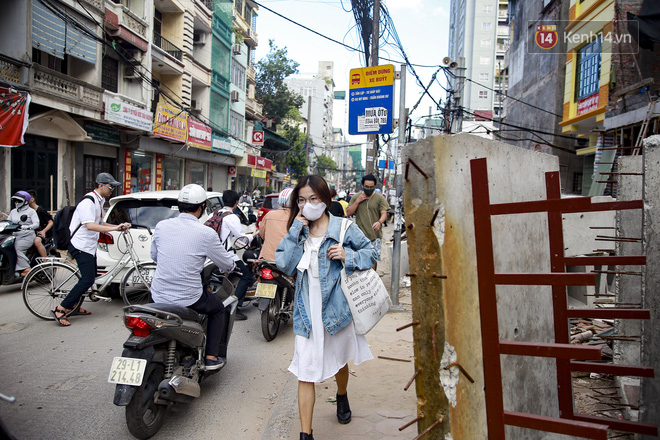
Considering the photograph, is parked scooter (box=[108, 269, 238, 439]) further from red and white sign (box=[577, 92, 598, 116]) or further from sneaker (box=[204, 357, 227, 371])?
red and white sign (box=[577, 92, 598, 116])

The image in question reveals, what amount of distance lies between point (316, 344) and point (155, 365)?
1165 mm

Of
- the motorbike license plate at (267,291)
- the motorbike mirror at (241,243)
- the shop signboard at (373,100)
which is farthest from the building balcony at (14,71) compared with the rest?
the motorbike license plate at (267,291)

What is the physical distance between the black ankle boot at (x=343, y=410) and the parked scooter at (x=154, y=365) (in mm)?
1050

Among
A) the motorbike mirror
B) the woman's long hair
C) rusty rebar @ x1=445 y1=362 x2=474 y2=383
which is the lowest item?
rusty rebar @ x1=445 y1=362 x2=474 y2=383

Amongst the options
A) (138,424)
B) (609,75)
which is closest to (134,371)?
(138,424)

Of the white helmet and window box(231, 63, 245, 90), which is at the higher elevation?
window box(231, 63, 245, 90)

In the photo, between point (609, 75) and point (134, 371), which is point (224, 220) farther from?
point (609, 75)

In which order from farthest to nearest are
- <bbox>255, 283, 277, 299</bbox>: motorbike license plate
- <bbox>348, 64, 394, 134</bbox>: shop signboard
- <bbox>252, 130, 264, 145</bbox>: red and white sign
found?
<bbox>252, 130, 264, 145</bbox>: red and white sign < <bbox>348, 64, 394, 134</bbox>: shop signboard < <bbox>255, 283, 277, 299</bbox>: motorbike license plate

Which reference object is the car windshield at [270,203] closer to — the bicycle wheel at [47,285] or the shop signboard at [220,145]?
the bicycle wheel at [47,285]

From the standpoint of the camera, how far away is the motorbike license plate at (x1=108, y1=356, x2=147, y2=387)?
9.68 feet

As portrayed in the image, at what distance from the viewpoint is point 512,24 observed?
24.7m

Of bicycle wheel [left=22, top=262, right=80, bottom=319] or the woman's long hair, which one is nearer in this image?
the woman's long hair

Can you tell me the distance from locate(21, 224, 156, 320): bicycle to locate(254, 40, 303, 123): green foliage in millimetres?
41711

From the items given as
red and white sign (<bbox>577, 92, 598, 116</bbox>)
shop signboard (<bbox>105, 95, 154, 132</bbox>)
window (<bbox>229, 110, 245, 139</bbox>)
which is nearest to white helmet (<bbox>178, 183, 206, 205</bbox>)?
red and white sign (<bbox>577, 92, 598, 116</bbox>)
